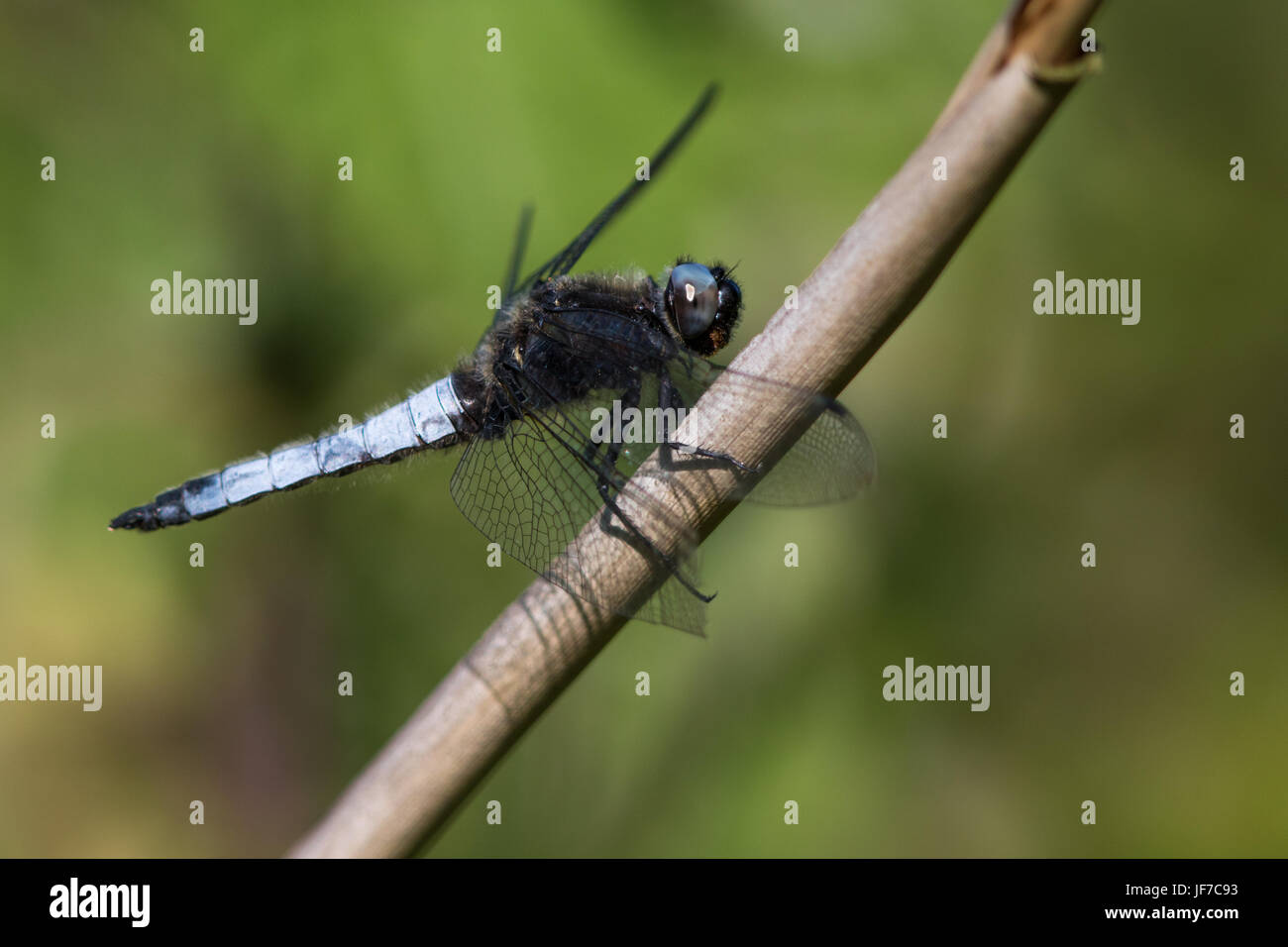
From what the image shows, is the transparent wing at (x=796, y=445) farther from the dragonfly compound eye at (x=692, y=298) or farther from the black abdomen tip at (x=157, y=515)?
the black abdomen tip at (x=157, y=515)

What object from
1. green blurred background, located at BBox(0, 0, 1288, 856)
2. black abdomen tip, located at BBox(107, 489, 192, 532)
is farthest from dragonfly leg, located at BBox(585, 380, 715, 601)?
black abdomen tip, located at BBox(107, 489, 192, 532)

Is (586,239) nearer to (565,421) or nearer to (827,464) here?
(565,421)

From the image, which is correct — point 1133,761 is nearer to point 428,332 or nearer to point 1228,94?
point 1228,94

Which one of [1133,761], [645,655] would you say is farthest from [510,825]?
[1133,761]

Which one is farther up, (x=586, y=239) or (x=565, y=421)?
(x=586, y=239)

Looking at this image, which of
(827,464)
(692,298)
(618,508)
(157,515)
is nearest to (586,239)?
(692,298)

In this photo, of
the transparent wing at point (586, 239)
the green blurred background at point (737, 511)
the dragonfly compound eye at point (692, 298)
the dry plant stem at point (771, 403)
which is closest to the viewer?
the dry plant stem at point (771, 403)

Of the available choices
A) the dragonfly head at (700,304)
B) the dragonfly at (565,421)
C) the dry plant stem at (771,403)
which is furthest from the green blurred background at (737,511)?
the dry plant stem at (771,403)

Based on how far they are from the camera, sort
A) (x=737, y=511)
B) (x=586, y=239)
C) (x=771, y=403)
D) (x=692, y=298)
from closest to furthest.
Result: (x=771, y=403) < (x=692, y=298) < (x=586, y=239) < (x=737, y=511)
